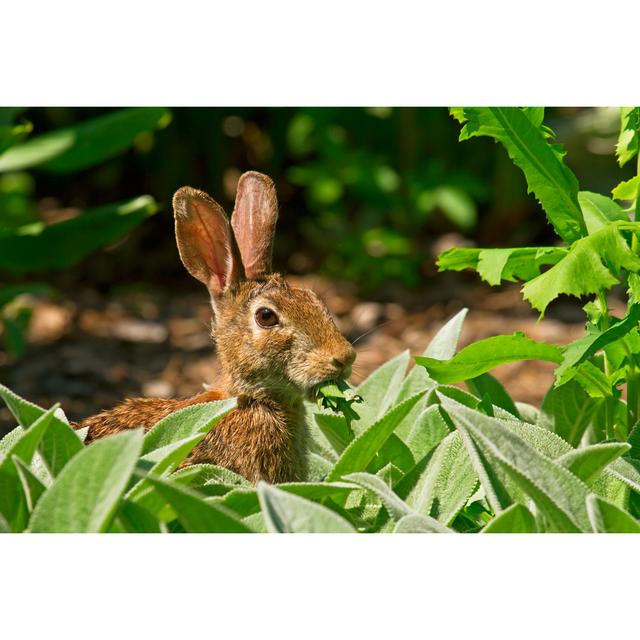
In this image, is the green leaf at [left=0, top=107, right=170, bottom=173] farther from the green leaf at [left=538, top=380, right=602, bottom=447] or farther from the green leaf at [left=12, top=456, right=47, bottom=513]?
the green leaf at [left=12, top=456, right=47, bottom=513]

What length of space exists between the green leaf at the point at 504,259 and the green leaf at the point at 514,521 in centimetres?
65

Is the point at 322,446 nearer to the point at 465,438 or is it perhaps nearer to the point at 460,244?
the point at 465,438

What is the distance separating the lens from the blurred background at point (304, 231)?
6.88 metres

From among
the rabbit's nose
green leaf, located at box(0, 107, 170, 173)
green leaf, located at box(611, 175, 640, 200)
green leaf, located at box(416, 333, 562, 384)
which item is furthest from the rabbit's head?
green leaf, located at box(0, 107, 170, 173)

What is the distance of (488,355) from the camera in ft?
9.01

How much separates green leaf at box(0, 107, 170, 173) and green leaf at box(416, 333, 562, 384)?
3186 mm

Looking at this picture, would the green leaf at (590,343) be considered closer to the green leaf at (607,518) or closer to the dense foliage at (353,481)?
the dense foliage at (353,481)

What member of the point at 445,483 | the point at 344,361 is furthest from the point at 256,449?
the point at 445,483

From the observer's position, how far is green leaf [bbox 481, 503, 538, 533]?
2.28 m

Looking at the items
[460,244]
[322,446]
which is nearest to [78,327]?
[460,244]

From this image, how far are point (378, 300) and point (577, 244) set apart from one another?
203 inches

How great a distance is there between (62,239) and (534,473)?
4.08m

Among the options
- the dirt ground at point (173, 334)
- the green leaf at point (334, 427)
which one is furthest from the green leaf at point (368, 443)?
the dirt ground at point (173, 334)

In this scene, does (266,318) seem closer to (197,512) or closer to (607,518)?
(197,512)
